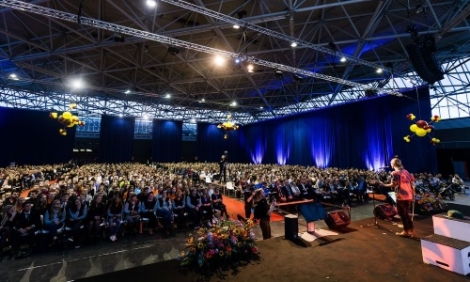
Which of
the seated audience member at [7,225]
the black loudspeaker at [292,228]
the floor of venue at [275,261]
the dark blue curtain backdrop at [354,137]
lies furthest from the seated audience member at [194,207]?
the dark blue curtain backdrop at [354,137]

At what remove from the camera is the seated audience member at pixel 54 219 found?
4723mm

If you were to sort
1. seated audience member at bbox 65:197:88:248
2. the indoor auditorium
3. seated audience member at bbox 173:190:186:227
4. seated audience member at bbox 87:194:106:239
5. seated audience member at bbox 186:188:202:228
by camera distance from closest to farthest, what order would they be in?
1. the indoor auditorium
2. seated audience member at bbox 65:197:88:248
3. seated audience member at bbox 87:194:106:239
4. seated audience member at bbox 173:190:186:227
5. seated audience member at bbox 186:188:202:228

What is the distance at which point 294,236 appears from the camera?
429 centimetres

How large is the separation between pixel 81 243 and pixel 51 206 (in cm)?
106

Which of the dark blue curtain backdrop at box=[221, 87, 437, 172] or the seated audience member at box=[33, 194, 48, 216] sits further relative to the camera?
the dark blue curtain backdrop at box=[221, 87, 437, 172]

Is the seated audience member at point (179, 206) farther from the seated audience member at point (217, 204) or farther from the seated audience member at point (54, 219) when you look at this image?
the seated audience member at point (54, 219)

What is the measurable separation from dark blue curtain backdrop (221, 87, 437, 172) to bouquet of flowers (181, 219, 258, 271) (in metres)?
15.2

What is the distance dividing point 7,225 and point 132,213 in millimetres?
2306

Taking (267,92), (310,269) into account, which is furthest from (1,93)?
(310,269)

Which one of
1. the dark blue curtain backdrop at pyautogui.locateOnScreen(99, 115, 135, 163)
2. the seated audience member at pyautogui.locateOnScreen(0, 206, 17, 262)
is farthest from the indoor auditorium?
the dark blue curtain backdrop at pyautogui.locateOnScreen(99, 115, 135, 163)

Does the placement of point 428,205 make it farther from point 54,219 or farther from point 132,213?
point 54,219

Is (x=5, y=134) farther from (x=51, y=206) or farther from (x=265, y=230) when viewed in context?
(x=265, y=230)

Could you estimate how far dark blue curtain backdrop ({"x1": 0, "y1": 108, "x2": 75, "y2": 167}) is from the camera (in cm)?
2089

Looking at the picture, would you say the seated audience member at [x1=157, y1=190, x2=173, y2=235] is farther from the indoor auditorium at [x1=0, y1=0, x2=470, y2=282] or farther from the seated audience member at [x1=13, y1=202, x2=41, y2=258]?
the seated audience member at [x1=13, y1=202, x2=41, y2=258]
